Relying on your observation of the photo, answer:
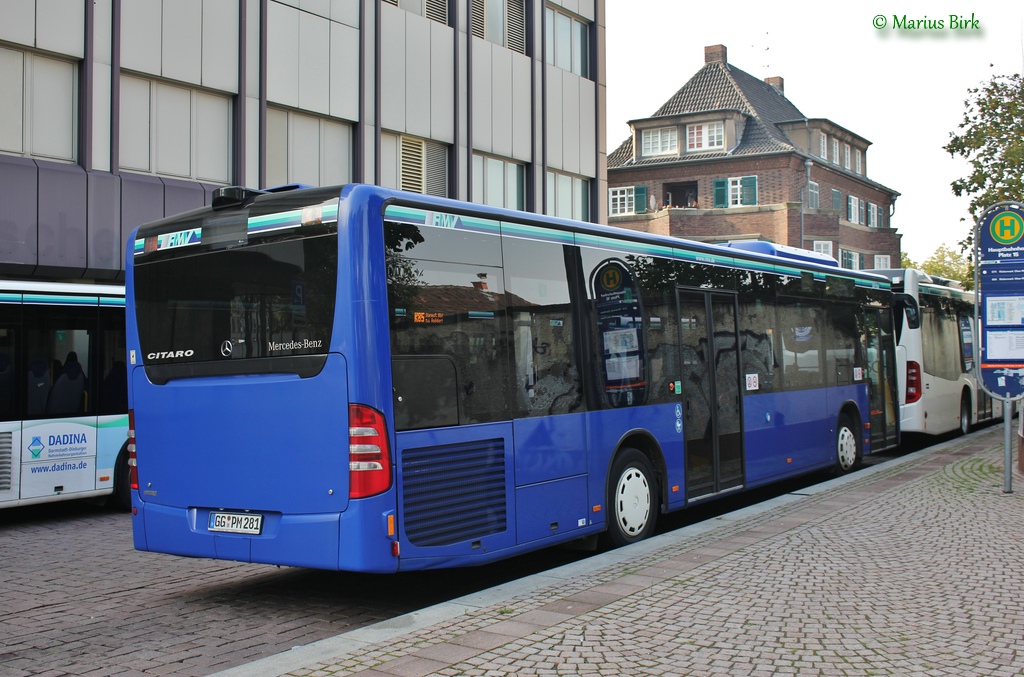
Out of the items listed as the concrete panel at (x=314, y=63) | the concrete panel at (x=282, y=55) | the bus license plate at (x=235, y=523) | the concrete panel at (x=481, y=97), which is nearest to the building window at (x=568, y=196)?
the concrete panel at (x=481, y=97)

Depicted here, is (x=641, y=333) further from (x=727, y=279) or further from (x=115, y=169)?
(x=115, y=169)

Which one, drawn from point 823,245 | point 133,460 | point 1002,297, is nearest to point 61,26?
point 133,460

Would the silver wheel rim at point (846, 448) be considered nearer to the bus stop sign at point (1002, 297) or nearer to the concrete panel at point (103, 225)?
the bus stop sign at point (1002, 297)

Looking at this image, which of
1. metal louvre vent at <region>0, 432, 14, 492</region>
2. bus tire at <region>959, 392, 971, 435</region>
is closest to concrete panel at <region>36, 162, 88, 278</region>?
metal louvre vent at <region>0, 432, 14, 492</region>

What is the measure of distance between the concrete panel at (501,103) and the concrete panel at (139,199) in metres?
9.16

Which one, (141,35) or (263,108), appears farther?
(263,108)

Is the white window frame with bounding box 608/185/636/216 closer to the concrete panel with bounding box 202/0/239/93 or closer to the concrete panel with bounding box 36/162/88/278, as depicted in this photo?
the concrete panel with bounding box 202/0/239/93

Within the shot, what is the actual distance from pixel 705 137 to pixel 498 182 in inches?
1522

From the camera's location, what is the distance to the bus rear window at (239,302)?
6.88 meters

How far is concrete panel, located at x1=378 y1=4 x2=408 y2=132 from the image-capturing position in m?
22.8

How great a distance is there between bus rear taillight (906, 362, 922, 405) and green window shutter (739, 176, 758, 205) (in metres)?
42.9

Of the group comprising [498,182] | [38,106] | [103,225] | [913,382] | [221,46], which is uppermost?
[221,46]

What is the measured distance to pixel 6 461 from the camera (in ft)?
37.7

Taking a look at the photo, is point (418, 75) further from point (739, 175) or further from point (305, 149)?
point (739, 175)
